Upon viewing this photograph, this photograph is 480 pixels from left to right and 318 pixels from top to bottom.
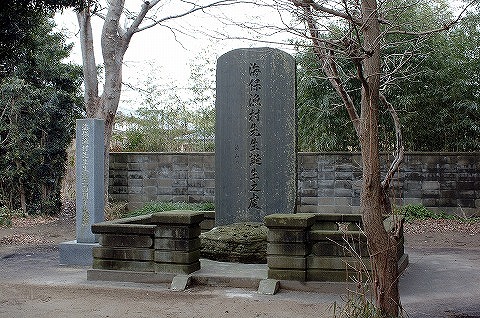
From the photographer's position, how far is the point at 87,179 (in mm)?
9023

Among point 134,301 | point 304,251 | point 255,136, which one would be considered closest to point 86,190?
point 255,136

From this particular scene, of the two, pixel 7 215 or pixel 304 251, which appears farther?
pixel 7 215

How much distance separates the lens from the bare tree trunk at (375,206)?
4.59 m

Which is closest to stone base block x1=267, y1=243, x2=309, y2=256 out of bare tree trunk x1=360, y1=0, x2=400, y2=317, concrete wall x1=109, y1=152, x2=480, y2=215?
bare tree trunk x1=360, y1=0, x2=400, y2=317

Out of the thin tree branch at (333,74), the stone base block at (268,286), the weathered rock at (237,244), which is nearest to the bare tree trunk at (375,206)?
the thin tree branch at (333,74)

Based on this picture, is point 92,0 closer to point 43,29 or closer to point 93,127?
point 93,127

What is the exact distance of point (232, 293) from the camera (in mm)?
6879

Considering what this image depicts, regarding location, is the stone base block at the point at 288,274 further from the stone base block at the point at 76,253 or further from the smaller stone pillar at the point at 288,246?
the stone base block at the point at 76,253

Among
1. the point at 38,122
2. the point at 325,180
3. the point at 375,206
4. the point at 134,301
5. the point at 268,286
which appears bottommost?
the point at 134,301

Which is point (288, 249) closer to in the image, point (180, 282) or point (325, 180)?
point (180, 282)

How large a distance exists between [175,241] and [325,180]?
7.69m

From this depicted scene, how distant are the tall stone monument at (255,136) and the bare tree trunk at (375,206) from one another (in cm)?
397

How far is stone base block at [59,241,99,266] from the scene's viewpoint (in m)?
8.90

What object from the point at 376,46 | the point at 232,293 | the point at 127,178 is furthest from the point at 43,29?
the point at 376,46
